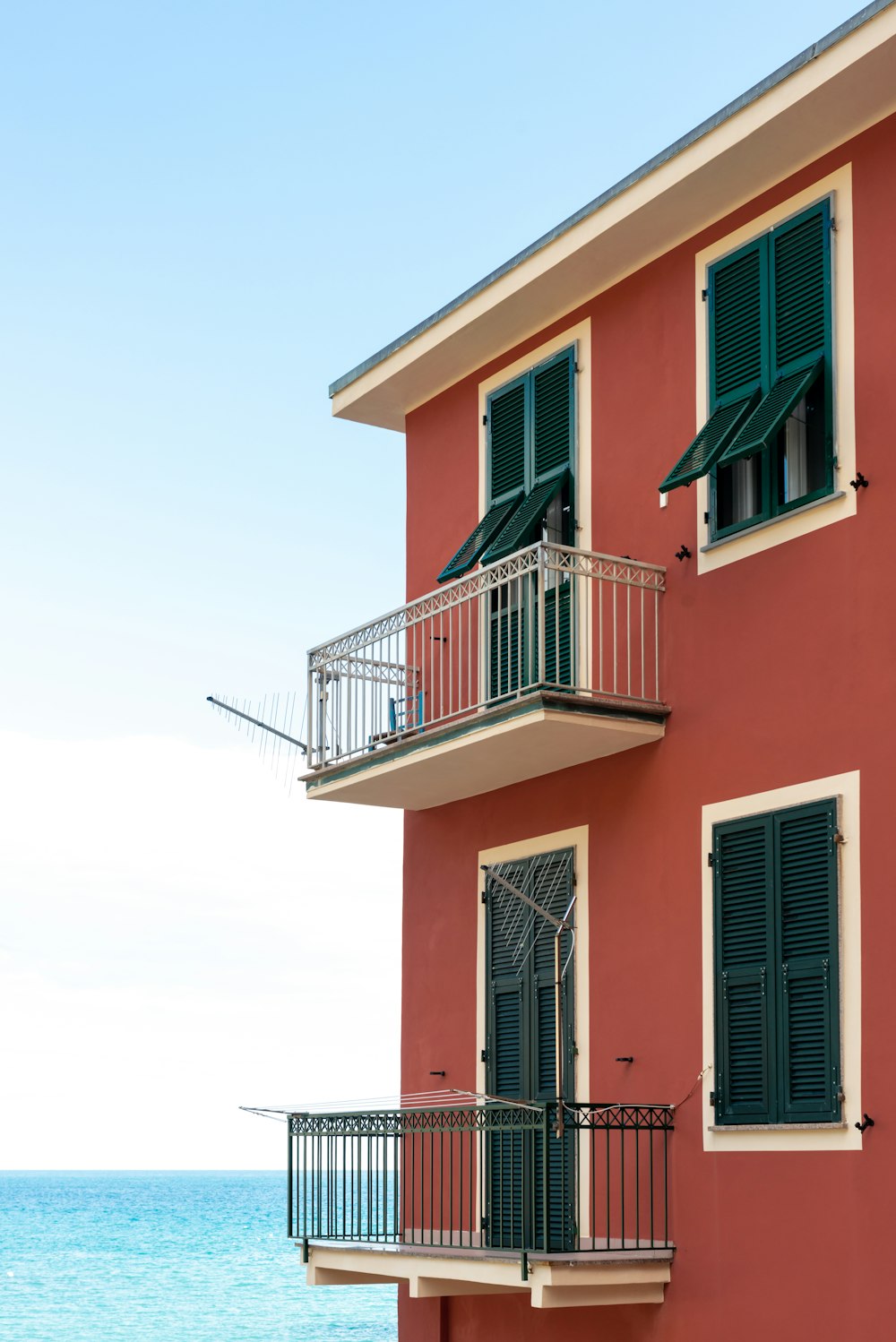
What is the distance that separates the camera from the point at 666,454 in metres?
13.7

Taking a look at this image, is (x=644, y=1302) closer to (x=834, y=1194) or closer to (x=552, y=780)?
(x=834, y=1194)

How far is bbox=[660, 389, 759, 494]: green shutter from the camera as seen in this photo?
12.6 m

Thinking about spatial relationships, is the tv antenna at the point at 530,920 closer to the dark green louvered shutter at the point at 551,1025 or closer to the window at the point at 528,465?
the dark green louvered shutter at the point at 551,1025

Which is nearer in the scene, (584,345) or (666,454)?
(666,454)

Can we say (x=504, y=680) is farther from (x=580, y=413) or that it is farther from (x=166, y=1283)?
(x=166, y=1283)

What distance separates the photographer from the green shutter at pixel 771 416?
39.9 ft

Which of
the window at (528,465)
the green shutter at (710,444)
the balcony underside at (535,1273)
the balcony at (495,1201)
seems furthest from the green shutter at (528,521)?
the balcony underside at (535,1273)

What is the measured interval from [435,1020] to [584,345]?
17.4ft

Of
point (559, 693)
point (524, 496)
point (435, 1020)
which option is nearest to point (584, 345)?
point (524, 496)

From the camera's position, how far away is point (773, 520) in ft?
41.1

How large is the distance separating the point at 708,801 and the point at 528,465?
3524 millimetres

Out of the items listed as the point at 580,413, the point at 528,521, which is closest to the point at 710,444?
the point at 580,413

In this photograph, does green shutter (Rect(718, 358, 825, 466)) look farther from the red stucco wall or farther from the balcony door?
the balcony door

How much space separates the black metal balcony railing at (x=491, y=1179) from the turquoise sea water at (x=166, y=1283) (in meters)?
43.0
